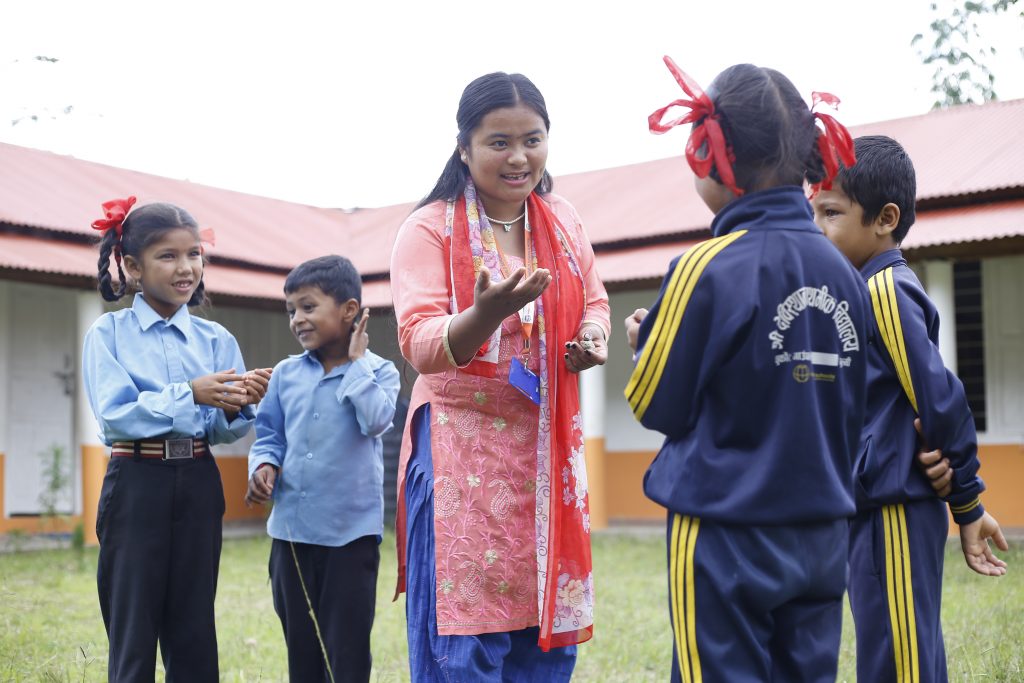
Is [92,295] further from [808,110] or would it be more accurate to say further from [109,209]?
[808,110]

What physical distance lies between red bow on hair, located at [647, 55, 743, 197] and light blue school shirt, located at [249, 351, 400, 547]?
171 centimetres

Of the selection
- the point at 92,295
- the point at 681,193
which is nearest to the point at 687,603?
the point at 92,295

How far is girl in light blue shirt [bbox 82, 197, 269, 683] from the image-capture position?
3102 mm

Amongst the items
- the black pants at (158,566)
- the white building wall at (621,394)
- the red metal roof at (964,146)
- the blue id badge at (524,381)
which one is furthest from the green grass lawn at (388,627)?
the white building wall at (621,394)

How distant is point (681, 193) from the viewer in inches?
494

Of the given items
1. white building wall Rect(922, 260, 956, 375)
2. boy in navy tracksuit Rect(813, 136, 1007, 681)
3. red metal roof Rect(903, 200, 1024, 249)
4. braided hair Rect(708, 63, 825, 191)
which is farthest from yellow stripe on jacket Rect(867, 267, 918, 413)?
white building wall Rect(922, 260, 956, 375)

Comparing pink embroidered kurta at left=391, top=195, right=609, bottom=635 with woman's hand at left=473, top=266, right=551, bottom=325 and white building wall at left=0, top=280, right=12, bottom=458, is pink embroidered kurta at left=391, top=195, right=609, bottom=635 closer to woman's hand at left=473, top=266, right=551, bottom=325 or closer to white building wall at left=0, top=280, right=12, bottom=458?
woman's hand at left=473, top=266, right=551, bottom=325

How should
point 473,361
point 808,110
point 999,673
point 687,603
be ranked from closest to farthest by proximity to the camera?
point 687,603 < point 808,110 < point 473,361 < point 999,673

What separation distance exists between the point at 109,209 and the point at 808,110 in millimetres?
2195

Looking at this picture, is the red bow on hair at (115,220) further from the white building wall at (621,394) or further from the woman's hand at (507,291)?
the white building wall at (621,394)

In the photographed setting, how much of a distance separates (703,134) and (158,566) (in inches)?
77.6

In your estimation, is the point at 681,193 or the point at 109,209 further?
the point at 681,193

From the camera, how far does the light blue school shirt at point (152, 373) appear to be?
3.11 m

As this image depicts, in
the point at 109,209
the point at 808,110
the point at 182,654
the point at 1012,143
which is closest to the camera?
the point at 808,110
